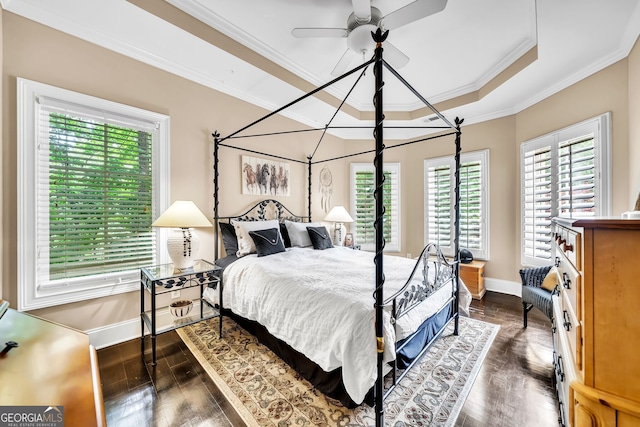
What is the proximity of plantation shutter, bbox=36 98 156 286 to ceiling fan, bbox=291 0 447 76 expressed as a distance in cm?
198

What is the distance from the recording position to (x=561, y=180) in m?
3.14

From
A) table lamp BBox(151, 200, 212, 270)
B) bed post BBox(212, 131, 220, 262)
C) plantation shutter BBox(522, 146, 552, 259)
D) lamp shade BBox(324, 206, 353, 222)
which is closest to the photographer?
table lamp BBox(151, 200, 212, 270)

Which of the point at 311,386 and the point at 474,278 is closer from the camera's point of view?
the point at 311,386

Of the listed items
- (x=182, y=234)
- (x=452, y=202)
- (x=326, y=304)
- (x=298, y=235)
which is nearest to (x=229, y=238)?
(x=182, y=234)

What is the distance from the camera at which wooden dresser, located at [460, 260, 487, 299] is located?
150 inches

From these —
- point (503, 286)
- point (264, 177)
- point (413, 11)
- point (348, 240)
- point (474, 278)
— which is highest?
point (413, 11)

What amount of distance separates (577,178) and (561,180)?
0.69 ft

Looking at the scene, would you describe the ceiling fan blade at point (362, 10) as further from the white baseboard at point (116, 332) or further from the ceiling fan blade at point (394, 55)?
the white baseboard at point (116, 332)

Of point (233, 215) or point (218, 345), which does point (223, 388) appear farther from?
point (233, 215)

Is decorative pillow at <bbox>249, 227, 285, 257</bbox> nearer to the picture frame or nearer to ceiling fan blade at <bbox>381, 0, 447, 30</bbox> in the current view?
the picture frame

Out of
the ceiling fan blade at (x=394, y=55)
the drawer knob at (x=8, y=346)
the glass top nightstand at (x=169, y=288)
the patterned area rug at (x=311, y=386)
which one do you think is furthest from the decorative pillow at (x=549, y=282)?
the drawer knob at (x=8, y=346)

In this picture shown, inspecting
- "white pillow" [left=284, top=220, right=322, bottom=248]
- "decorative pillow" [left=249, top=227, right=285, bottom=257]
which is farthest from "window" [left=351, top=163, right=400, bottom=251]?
"decorative pillow" [left=249, top=227, right=285, bottom=257]

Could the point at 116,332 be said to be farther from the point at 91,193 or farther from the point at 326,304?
the point at 326,304

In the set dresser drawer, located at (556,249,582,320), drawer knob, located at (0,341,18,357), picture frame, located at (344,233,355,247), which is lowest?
drawer knob, located at (0,341,18,357)
